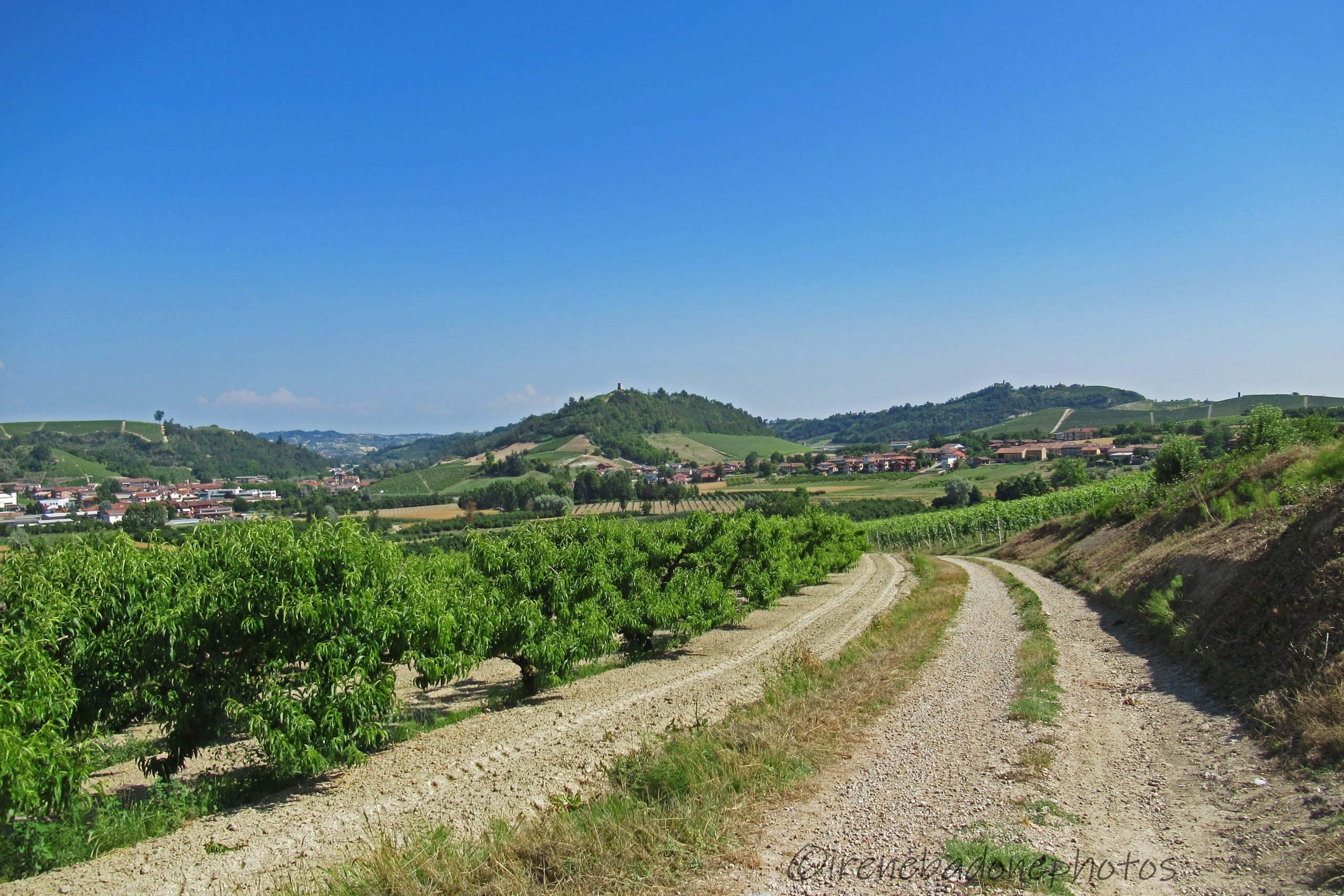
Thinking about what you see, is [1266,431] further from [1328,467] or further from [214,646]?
[214,646]

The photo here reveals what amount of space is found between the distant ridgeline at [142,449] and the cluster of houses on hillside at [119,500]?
2715cm

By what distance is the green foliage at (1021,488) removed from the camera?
93188 mm

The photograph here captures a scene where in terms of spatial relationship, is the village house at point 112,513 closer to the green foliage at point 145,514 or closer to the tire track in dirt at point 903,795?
the green foliage at point 145,514

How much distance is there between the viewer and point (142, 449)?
172500mm

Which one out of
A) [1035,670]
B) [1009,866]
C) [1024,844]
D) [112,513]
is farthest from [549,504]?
[1009,866]

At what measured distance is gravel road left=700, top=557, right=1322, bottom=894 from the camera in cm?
705

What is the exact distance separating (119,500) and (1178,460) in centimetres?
11387

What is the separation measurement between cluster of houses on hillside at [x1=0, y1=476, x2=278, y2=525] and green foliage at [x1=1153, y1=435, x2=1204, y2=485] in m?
66.3

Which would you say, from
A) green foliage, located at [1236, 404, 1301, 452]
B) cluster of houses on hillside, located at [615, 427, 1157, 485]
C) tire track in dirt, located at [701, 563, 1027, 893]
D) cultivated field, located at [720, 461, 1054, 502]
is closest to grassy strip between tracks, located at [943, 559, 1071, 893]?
tire track in dirt, located at [701, 563, 1027, 893]

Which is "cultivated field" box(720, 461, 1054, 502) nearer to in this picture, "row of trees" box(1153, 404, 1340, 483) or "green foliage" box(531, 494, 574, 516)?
"green foliage" box(531, 494, 574, 516)

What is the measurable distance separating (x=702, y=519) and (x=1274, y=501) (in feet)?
62.3

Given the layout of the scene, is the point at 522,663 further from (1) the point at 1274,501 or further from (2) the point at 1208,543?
(1) the point at 1274,501

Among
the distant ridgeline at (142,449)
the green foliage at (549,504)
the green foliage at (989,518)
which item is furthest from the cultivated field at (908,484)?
the distant ridgeline at (142,449)

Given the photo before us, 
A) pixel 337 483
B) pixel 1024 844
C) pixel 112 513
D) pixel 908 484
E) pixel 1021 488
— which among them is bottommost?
pixel 908 484
